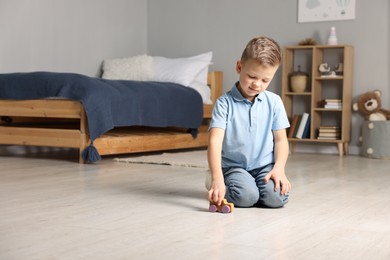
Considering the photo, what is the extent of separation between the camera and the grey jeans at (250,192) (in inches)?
93.3

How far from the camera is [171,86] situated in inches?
190

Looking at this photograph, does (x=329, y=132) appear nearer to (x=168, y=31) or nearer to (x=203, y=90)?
(x=203, y=90)

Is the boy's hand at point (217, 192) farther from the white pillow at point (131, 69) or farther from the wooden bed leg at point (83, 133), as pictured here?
the white pillow at point (131, 69)

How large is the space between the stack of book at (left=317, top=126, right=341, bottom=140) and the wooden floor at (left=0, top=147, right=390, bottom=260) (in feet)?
5.32

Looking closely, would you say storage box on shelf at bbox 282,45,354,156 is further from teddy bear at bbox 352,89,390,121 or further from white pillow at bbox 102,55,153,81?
white pillow at bbox 102,55,153,81

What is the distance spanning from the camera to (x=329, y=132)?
16.9ft

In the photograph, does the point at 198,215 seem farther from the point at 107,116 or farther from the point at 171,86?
the point at 171,86

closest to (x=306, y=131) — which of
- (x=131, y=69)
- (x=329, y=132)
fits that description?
(x=329, y=132)

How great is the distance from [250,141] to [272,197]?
0.23m

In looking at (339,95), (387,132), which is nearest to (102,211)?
(387,132)

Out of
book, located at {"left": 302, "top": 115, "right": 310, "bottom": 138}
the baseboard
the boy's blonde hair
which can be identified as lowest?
the baseboard

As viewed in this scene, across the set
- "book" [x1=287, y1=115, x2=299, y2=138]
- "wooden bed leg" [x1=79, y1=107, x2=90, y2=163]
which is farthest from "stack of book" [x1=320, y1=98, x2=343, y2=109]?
"wooden bed leg" [x1=79, y1=107, x2=90, y2=163]

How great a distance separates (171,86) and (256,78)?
256 cm

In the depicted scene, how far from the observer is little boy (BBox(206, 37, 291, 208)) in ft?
7.61
